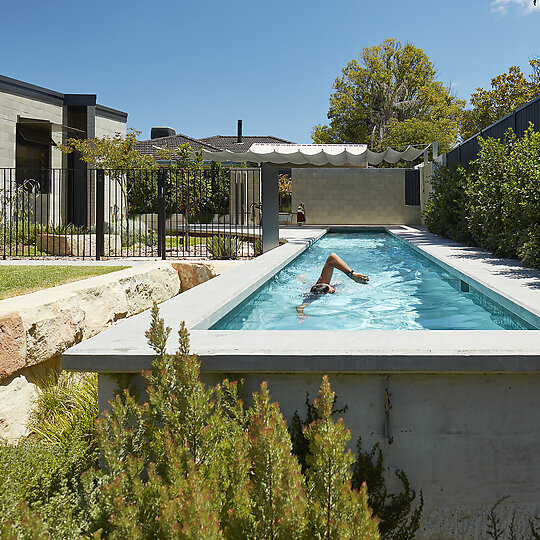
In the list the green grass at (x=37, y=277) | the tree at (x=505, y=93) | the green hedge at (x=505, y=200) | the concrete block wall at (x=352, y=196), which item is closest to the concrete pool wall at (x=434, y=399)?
the green grass at (x=37, y=277)

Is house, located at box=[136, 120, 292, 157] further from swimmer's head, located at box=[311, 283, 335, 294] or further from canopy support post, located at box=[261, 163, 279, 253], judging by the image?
swimmer's head, located at box=[311, 283, 335, 294]

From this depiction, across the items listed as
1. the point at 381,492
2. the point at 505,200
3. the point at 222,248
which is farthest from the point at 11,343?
the point at 222,248

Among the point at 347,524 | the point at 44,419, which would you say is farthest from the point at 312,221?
the point at 347,524

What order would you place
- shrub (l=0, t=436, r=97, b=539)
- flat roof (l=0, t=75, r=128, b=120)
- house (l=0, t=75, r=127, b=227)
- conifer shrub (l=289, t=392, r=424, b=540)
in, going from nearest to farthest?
1. shrub (l=0, t=436, r=97, b=539)
2. conifer shrub (l=289, t=392, r=424, b=540)
3. flat roof (l=0, t=75, r=128, b=120)
4. house (l=0, t=75, r=127, b=227)

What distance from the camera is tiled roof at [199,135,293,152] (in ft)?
131

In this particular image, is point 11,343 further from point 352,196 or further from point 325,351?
point 352,196

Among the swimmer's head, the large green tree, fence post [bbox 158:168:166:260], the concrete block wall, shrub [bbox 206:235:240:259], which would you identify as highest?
the large green tree

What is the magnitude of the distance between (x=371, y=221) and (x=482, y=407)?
72.2 feet

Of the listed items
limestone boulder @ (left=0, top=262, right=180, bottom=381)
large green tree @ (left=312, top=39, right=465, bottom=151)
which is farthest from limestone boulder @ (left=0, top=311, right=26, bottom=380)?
large green tree @ (left=312, top=39, right=465, bottom=151)

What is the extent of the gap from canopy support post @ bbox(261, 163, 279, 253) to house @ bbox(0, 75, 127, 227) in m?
7.42

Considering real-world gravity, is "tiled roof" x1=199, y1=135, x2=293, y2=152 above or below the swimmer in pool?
above

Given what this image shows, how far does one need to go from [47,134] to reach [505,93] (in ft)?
78.5

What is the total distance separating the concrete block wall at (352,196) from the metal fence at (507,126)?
8.73 meters

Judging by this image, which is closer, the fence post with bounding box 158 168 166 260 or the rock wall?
the rock wall
